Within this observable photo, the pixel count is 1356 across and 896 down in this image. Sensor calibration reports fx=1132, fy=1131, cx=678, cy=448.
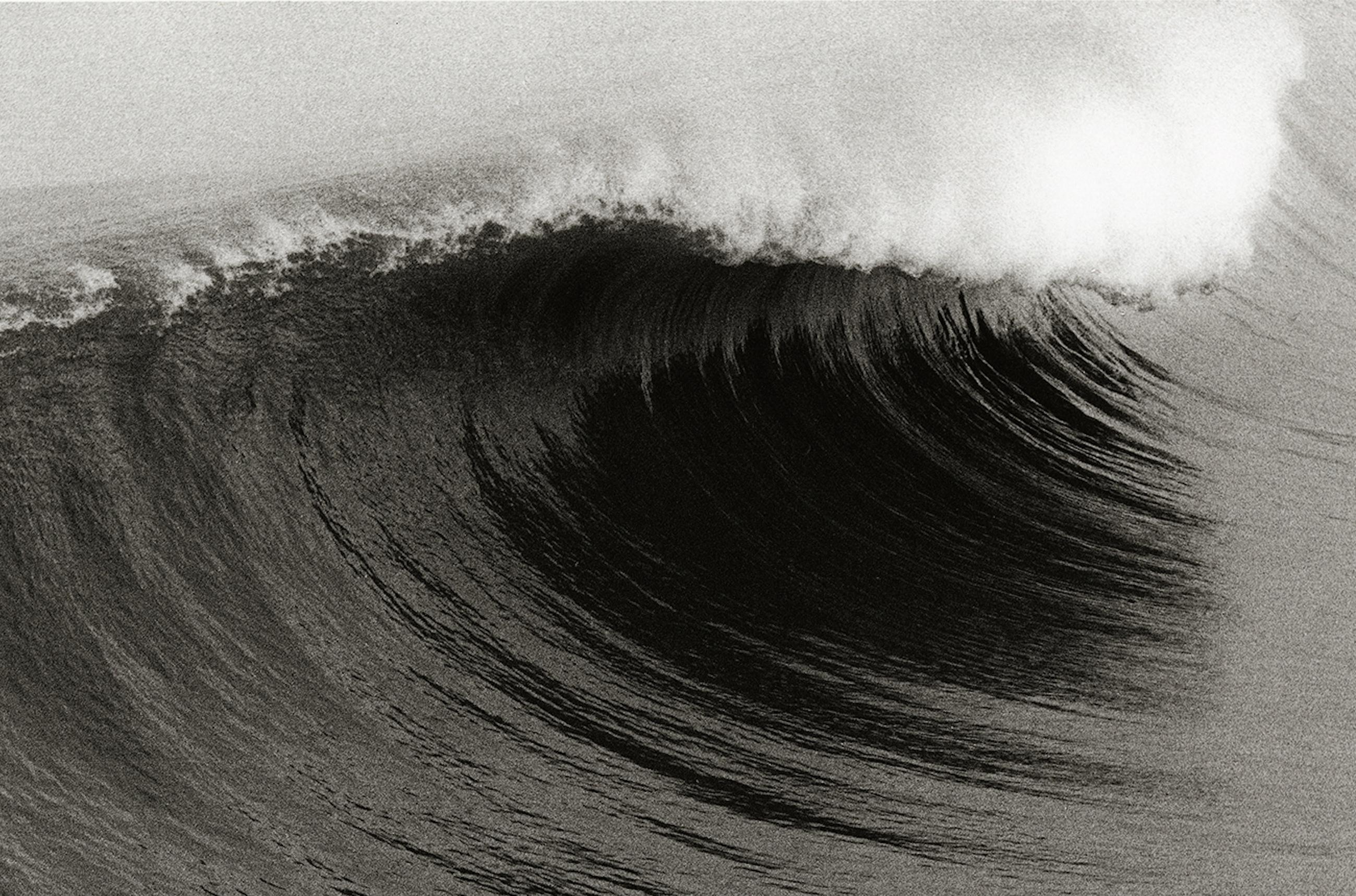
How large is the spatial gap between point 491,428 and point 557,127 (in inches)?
56.6

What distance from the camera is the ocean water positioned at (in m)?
2.97

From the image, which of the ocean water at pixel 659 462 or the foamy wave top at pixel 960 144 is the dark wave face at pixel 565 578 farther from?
the foamy wave top at pixel 960 144

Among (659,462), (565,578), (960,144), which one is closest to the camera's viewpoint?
(565,578)

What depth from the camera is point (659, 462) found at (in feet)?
12.9

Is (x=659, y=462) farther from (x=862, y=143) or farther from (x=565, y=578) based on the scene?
(x=862, y=143)

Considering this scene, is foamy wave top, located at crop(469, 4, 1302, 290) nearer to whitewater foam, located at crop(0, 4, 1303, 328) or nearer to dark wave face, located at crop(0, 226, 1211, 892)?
whitewater foam, located at crop(0, 4, 1303, 328)

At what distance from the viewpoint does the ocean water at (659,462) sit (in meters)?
2.97

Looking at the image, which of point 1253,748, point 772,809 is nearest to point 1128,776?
point 1253,748

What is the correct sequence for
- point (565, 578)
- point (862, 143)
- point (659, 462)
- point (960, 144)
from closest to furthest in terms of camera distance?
point (565, 578) < point (659, 462) < point (862, 143) < point (960, 144)

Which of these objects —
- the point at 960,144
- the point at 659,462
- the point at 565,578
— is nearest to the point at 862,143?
the point at 960,144

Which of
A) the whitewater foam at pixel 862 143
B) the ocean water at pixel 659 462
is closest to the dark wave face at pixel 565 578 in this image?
the ocean water at pixel 659 462

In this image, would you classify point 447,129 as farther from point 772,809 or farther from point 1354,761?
point 1354,761

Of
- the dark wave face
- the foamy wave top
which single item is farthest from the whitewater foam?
the dark wave face

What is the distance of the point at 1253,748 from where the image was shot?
11.2 ft
